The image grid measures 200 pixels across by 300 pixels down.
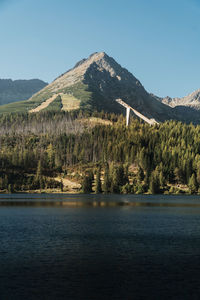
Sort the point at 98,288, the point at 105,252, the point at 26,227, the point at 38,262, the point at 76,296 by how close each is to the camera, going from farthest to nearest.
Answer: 1. the point at 26,227
2. the point at 105,252
3. the point at 38,262
4. the point at 98,288
5. the point at 76,296

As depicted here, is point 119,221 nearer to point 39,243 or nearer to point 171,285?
point 39,243

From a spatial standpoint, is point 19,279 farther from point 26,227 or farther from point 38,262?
point 26,227

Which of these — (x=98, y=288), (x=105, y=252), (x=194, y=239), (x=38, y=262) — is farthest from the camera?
(x=194, y=239)

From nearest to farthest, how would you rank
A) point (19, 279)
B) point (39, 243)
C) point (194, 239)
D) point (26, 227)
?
point (19, 279), point (39, 243), point (194, 239), point (26, 227)

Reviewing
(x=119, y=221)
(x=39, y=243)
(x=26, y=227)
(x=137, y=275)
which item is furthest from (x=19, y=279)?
(x=119, y=221)

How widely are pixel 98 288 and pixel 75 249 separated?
65.3ft

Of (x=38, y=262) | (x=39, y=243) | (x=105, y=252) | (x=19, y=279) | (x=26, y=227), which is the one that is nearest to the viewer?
(x=19, y=279)

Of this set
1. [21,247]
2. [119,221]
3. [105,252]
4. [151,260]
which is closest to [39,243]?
[21,247]

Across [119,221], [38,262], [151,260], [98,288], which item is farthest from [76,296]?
[119,221]

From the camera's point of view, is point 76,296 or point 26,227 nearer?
point 76,296

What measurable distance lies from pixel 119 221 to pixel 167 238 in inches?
1101

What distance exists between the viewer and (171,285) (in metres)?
37.9

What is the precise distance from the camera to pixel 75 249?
5616 cm

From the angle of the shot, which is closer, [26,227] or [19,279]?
[19,279]
